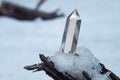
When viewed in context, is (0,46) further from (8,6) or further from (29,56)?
(8,6)

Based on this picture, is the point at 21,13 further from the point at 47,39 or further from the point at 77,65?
the point at 77,65

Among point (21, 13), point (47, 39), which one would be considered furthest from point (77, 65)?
point (21, 13)

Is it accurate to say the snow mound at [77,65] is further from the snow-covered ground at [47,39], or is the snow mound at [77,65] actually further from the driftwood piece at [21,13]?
the driftwood piece at [21,13]

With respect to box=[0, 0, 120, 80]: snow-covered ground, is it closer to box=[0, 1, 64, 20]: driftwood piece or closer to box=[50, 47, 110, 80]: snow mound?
box=[0, 1, 64, 20]: driftwood piece

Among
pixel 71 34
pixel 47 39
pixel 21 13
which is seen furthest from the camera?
pixel 21 13

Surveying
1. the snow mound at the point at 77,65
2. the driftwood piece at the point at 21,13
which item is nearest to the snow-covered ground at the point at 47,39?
the driftwood piece at the point at 21,13

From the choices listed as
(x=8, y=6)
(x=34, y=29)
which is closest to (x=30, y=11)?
(x=8, y=6)

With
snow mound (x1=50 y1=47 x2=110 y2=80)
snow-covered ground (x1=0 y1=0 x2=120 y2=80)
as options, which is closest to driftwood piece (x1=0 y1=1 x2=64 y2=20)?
snow-covered ground (x1=0 y1=0 x2=120 y2=80)

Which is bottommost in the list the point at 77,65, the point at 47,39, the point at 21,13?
the point at 77,65
